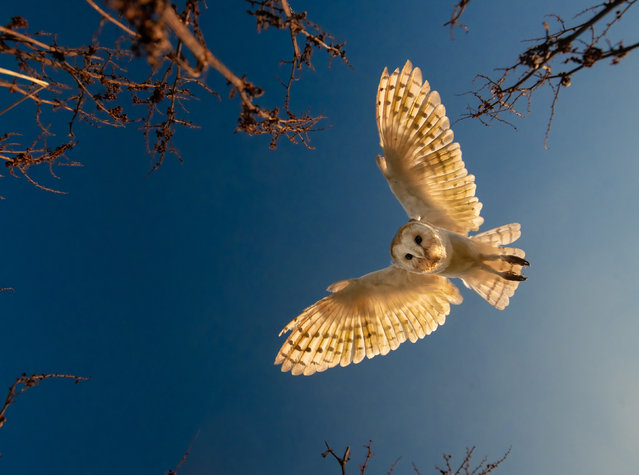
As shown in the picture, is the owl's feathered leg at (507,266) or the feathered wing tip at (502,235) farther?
the feathered wing tip at (502,235)

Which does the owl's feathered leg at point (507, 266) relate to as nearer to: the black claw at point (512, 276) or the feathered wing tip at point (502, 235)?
the black claw at point (512, 276)

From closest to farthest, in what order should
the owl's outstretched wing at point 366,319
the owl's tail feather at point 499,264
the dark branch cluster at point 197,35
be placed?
1. the dark branch cluster at point 197,35
2. the owl's tail feather at point 499,264
3. the owl's outstretched wing at point 366,319

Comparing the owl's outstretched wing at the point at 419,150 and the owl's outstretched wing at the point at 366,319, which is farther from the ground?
the owl's outstretched wing at the point at 419,150

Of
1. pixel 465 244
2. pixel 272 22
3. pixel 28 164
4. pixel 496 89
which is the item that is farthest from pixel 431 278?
pixel 28 164

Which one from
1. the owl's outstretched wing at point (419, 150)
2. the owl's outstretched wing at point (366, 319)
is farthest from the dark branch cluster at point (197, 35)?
the owl's outstretched wing at point (366, 319)

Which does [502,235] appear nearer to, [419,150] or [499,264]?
[499,264]

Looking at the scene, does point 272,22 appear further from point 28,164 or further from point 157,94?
point 28,164

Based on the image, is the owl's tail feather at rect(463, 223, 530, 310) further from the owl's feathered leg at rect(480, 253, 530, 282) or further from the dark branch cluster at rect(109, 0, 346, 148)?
the dark branch cluster at rect(109, 0, 346, 148)
